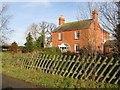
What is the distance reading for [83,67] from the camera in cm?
544

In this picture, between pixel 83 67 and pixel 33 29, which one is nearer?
pixel 83 67

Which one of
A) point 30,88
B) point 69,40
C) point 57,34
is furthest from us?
point 57,34

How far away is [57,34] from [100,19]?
842 inches

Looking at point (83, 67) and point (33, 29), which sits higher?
point (33, 29)

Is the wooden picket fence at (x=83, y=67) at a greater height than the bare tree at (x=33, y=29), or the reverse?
the bare tree at (x=33, y=29)

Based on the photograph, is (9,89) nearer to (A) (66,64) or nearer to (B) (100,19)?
(A) (66,64)

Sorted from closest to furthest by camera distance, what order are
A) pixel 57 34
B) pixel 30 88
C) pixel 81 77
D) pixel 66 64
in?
pixel 30 88 → pixel 81 77 → pixel 66 64 → pixel 57 34

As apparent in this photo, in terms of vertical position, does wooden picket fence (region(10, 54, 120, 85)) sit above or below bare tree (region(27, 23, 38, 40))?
below

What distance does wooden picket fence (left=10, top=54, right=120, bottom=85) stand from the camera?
4883mm

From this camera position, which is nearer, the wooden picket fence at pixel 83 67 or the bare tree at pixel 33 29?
the wooden picket fence at pixel 83 67

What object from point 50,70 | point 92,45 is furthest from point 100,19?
point 50,70

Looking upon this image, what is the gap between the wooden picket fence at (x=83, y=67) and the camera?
488cm

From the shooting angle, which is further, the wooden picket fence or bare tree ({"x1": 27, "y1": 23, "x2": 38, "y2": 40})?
bare tree ({"x1": 27, "y1": 23, "x2": 38, "y2": 40})

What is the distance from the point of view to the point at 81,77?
545cm
